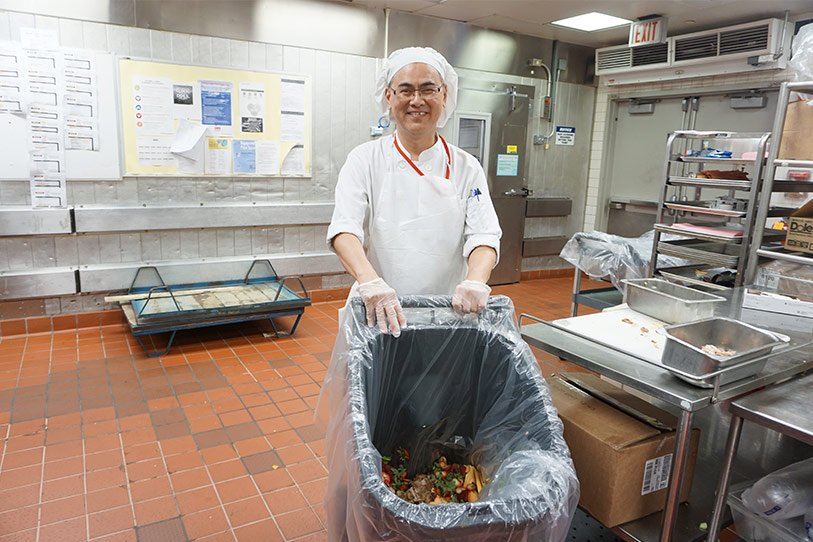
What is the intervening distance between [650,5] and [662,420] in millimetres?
4063

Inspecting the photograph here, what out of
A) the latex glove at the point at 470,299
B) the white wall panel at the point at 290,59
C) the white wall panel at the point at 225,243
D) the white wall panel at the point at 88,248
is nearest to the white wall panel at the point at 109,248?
the white wall panel at the point at 88,248

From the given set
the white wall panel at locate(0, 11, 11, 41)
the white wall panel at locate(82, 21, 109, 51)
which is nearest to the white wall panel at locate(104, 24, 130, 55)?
the white wall panel at locate(82, 21, 109, 51)

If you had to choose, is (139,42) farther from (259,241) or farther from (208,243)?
(259,241)

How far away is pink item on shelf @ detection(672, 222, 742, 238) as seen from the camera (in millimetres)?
3072

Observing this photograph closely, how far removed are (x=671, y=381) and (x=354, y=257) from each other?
0.96 meters

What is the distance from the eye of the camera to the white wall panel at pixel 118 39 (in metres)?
3.88

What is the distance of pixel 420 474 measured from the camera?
62.7 inches

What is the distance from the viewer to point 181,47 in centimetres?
412

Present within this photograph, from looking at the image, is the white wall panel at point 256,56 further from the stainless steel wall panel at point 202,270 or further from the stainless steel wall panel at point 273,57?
the stainless steel wall panel at point 202,270

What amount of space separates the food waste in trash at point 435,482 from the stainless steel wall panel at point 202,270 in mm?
3373

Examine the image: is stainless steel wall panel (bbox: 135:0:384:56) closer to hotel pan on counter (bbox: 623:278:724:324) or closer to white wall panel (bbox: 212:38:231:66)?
white wall panel (bbox: 212:38:231:66)

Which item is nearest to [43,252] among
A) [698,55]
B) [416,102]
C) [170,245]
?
[170,245]

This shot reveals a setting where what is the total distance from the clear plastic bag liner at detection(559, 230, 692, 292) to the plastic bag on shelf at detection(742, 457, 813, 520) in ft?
6.22

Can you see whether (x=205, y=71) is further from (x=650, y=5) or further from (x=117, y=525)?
(x=650, y=5)
